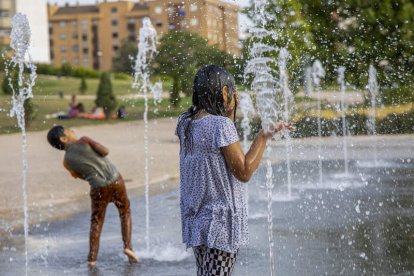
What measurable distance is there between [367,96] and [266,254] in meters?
15.3

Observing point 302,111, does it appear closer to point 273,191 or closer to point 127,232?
point 273,191

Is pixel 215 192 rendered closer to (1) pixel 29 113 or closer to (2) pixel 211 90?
(2) pixel 211 90

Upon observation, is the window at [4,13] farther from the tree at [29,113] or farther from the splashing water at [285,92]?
the splashing water at [285,92]

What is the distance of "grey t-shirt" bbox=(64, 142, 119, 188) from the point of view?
6135 millimetres

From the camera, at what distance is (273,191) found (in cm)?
1070

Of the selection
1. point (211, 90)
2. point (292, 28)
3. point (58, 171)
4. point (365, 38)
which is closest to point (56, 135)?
point (211, 90)

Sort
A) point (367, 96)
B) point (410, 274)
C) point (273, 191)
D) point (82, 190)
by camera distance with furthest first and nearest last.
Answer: point (367, 96)
point (82, 190)
point (273, 191)
point (410, 274)

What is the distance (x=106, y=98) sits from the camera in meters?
29.2

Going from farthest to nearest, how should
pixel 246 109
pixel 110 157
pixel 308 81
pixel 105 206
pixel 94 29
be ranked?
pixel 94 29, pixel 308 81, pixel 246 109, pixel 110 157, pixel 105 206

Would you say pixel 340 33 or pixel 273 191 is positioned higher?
pixel 340 33

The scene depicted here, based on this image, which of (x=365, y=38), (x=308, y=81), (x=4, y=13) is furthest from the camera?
(x=4, y=13)

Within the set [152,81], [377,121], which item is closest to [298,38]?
[377,121]

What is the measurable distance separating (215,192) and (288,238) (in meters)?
3.94

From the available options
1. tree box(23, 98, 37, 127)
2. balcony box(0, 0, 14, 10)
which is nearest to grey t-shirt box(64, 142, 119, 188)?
tree box(23, 98, 37, 127)
